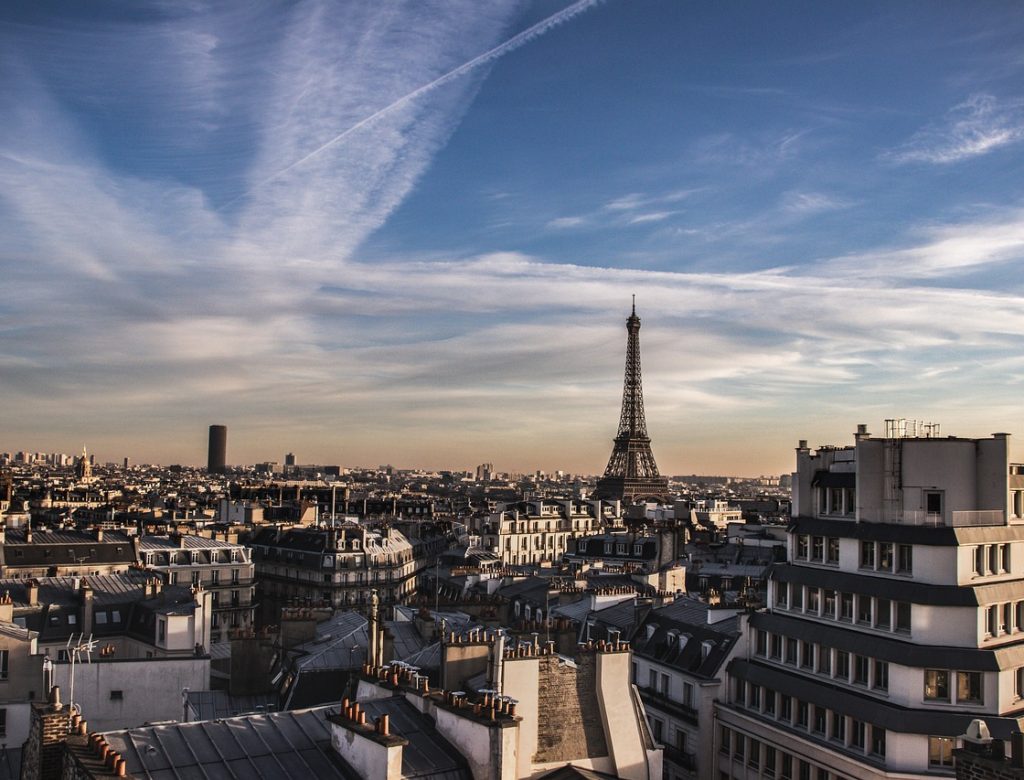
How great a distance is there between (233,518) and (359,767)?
92.1m

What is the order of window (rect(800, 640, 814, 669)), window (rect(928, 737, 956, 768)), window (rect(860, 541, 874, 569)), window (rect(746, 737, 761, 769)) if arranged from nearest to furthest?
1. window (rect(928, 737, 956, 768))
2. window (rect(860, 541, 874, 569))
3. window (rect(800, 640, 814, 669))
4. window (rect(746, 737, 761, 769))

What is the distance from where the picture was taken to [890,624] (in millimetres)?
26391

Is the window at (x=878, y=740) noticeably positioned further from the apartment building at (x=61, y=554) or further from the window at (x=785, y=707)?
the apartment building at (x=61, y=554)

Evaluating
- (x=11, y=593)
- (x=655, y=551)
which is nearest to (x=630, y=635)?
(x=11, y=593)

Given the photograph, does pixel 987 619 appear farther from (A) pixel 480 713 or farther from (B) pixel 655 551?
(B) pixel 655 551

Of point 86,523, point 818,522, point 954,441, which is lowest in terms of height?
point 86,523

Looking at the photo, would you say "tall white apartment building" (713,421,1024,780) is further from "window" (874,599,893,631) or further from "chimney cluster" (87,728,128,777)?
"chimney cluster" (87,728,128,777)

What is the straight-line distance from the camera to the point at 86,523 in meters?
96.2

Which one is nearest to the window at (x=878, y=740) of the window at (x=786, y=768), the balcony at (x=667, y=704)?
the window at (x=786, y=768)

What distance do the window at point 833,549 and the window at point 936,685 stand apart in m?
4.74

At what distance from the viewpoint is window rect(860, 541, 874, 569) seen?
2777 centimetres

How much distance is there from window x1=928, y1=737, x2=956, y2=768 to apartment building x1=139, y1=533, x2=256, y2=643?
1858 inches

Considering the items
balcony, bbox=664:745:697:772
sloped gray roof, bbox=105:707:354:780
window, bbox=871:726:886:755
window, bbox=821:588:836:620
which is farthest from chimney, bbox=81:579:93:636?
window, bbox=871:726:886:755

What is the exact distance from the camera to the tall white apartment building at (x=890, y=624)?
2498 cm
